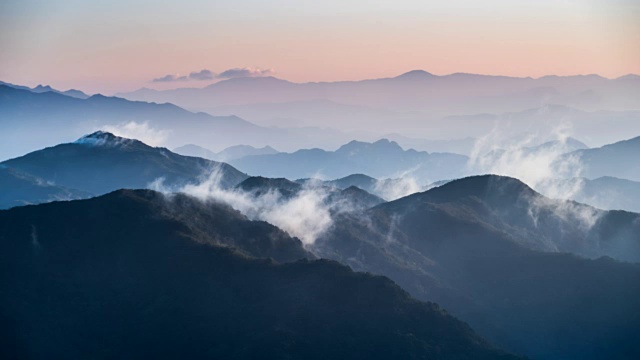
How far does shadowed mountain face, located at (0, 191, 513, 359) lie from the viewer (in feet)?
390

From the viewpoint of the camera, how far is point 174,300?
129750 millimetres

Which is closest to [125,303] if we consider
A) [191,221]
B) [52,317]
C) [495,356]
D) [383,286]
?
[52,317]

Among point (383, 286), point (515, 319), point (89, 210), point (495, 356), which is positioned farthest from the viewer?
point (515, 319)

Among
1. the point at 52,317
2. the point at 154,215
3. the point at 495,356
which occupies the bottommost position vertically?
the point at 52,317

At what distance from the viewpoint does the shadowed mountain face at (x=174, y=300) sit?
119 meters

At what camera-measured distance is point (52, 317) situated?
125250mm

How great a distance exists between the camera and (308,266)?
452ft

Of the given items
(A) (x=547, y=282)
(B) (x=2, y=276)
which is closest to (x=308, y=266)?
(B) (x=2, y=276)

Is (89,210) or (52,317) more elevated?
(89,210)

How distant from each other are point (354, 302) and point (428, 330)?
49.7ft

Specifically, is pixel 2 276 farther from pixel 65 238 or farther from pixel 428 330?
pixel 428 330

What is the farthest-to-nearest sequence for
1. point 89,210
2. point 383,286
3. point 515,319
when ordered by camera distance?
point 515,319 < point 89,210 < point 383,286

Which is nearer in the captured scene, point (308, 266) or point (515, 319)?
point (308, 266)

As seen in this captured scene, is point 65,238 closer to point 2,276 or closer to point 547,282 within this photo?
point 2,276
